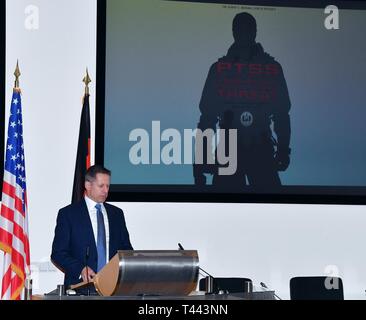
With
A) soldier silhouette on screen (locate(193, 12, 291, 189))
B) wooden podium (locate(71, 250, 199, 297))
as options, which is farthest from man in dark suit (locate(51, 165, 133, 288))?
soldier silhouette on screen (locate(193, 12, 291, 189))

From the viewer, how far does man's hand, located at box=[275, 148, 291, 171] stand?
7465mm

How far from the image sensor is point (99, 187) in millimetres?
5531

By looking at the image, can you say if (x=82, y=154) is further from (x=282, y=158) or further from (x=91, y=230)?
(x=282, y=158)

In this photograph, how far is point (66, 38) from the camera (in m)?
7.24

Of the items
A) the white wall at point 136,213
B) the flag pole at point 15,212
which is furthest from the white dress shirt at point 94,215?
the white wall at point 136,213

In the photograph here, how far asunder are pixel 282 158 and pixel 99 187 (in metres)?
2.41

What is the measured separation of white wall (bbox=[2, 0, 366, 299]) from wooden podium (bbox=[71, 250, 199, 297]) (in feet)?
8.97

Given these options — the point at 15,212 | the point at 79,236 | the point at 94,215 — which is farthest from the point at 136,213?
the point at 79,236

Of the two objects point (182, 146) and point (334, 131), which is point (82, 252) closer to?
point (182, 146)

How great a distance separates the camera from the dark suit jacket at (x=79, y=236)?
5.49 meters

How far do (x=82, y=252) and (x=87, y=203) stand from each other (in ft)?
1.10

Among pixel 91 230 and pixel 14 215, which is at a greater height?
pixel 14 215

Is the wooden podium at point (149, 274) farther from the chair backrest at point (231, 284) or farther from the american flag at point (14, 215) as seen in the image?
the american flag at point (14, 215)
